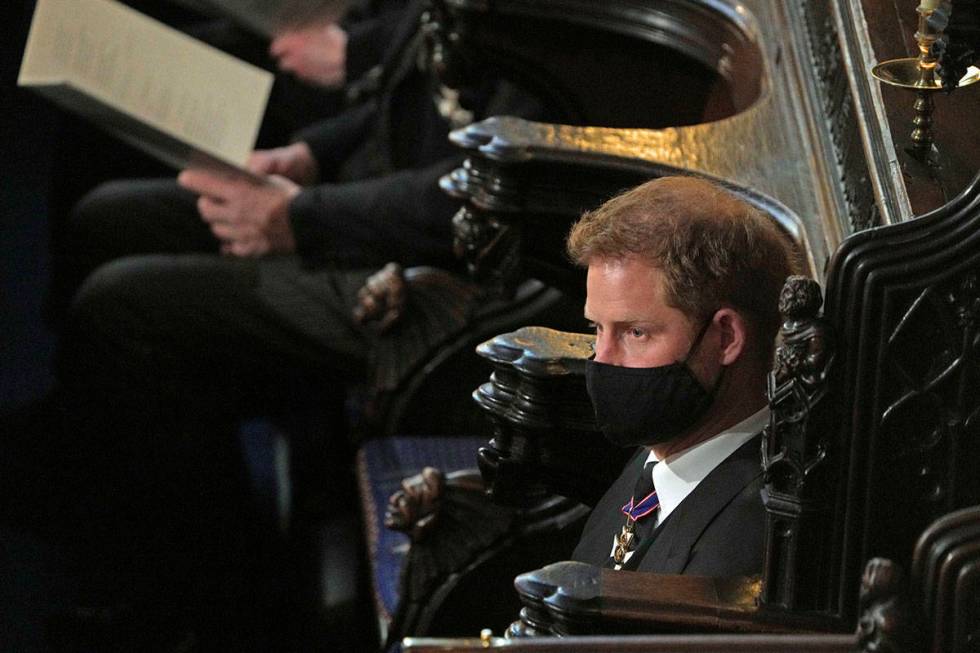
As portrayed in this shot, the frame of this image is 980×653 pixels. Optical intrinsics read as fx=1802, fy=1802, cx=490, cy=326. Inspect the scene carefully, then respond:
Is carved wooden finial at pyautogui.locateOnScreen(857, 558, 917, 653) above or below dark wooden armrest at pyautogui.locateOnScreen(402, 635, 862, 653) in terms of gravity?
above

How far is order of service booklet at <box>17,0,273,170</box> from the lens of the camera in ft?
13.0

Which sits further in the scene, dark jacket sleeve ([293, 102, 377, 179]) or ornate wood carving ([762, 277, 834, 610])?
dark jacket sleeve ([293, 102, 377, 179])

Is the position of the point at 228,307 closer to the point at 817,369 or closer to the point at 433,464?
the point at 433,464

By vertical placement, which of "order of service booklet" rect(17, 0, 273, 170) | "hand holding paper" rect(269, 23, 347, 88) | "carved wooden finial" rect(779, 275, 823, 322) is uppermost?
"hand holding paper" rect(269, 23, 347, 88)

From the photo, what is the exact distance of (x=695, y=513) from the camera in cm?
199

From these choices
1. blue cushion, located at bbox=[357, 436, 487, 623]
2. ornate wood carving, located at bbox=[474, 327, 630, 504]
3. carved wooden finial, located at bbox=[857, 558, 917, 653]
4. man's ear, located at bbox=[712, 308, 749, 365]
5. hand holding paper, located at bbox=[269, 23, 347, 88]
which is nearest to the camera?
carved wooden finial, located at bbox=[857, 558, 917, 653]

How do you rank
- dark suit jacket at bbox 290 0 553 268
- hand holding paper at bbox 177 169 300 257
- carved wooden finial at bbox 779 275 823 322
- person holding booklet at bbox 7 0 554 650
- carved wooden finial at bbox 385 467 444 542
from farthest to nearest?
hand holding paper at bbox 177 169 300 257 < person holding booklet at bbox 7 0 554 650 < dark suit jacket at bbox 290 0 553 268 < carved wooden finial at bbox 385 467 444 542 < carved wooden finial at bbox 779 275 823 322

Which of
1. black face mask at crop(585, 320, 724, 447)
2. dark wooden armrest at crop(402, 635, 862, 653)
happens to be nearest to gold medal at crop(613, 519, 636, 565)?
black face mask at crop(585, 320, 724, 447)

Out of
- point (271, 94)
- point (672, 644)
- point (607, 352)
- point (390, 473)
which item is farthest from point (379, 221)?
point (672, 644)

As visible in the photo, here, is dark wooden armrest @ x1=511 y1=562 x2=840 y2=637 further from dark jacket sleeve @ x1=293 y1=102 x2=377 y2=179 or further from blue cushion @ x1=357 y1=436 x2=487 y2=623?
dark jacket sleeve @ x1=293 y1=102 x2=377 y2=179

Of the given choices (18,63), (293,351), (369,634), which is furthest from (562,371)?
(18,63)

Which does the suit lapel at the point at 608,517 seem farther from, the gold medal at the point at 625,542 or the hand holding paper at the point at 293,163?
the hand holding paper at the point at 293,163

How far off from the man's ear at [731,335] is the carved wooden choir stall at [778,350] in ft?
0.75

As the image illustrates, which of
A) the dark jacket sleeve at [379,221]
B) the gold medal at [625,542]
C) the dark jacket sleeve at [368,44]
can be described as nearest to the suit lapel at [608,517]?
the gold medal at [625,542]
